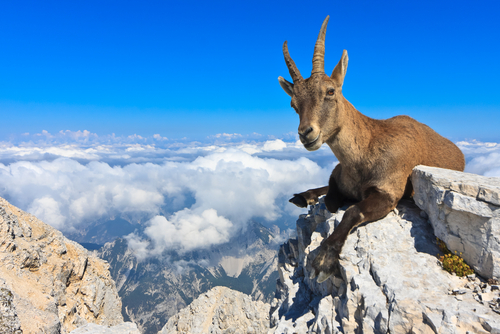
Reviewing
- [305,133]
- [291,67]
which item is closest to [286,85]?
[291,67]

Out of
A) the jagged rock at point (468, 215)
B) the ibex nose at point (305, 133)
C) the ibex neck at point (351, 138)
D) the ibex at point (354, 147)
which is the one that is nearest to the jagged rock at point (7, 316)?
the ibex at point (354, 147)

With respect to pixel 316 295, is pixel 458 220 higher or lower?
higher

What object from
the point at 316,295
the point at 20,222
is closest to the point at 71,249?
the point at 20,222

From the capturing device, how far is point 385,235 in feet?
27.7

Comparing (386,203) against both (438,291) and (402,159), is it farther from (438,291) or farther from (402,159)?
(438,291)

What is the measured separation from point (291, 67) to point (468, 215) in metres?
6.83

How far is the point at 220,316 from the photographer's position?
39125mm

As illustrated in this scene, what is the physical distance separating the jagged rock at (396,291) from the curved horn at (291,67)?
5.62 meters

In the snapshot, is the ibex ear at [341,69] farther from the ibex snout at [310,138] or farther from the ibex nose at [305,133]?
the ibex nose at [305,133]

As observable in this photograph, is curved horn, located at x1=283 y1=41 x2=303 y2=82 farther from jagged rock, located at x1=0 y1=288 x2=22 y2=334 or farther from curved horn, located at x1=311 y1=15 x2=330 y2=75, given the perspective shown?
jagged rock, located at x1=0 y1=288 x2=22 y2=334

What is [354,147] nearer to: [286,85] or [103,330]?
[286,85]

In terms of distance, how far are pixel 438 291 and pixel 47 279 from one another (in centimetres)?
1500

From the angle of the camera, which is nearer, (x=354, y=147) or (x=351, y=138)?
(x=351, y=138)

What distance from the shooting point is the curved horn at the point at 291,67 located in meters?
7.96
